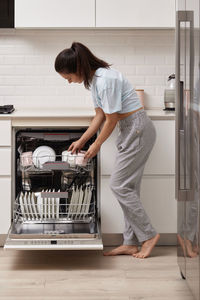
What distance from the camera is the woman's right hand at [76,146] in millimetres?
3471

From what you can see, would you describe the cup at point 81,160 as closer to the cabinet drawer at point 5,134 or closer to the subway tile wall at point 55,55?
the cabinet drawer at point 5,134

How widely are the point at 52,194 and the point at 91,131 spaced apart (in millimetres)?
491

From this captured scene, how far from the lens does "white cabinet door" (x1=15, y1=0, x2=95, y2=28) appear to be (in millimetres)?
3977

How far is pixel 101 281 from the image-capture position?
3.07 m

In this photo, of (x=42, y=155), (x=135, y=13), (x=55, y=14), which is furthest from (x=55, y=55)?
(x=42, y=155)

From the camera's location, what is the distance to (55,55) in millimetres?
4332

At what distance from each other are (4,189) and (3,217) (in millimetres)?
190

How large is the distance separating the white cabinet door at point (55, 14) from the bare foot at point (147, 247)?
162 centimetres

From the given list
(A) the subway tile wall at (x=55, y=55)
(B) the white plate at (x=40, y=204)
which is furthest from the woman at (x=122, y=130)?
(A) the subway tile wall at (x=55, y=55)

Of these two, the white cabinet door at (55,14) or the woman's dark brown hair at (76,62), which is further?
the white cabinet door at (55,14)

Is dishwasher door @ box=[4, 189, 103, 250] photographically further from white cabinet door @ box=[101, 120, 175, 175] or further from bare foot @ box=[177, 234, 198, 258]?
bare foot @ box=[177, 234, 198, 258]

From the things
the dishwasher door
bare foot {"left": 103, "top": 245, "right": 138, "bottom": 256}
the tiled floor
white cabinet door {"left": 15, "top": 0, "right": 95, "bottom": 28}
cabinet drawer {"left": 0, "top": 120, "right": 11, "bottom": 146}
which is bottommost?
the tiled floor

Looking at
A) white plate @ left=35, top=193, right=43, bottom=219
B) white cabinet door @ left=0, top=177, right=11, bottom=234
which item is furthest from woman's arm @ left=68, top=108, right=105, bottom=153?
white cabinet door @ left=0, top=177, right=11, bottom=234

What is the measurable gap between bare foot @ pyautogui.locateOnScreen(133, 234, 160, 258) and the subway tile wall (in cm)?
125
